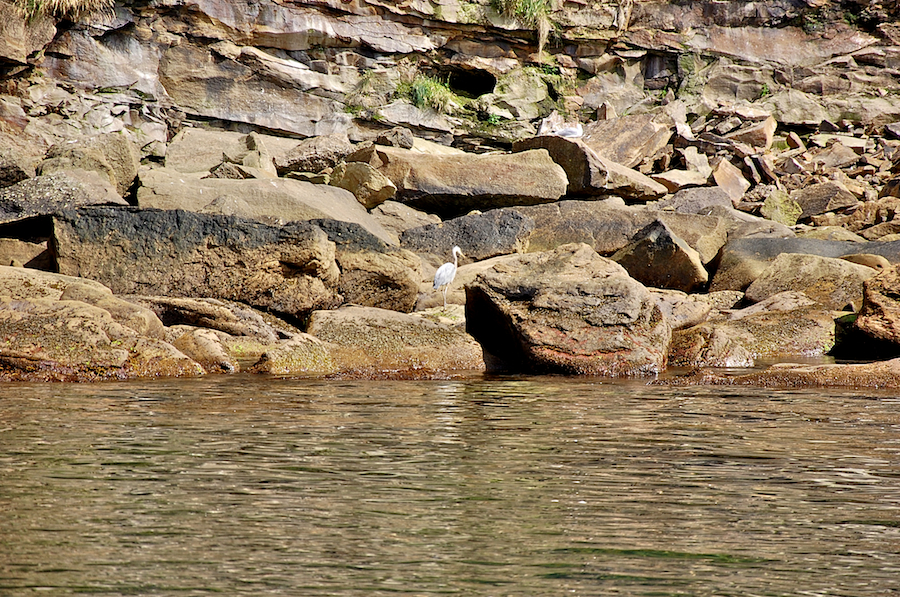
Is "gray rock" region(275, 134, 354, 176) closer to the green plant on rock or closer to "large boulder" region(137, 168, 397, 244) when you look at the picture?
"large boulder" region(137, 168, 397, 244)

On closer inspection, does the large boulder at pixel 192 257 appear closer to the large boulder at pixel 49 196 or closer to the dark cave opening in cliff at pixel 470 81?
the large boulder at pixel 49 196

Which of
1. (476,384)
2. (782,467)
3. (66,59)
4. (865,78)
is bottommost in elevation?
(476,384)

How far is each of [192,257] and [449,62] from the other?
11079 millimetres

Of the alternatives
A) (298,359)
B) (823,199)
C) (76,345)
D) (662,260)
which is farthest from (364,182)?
(823,199)

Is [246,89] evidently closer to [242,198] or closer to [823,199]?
[242,198]

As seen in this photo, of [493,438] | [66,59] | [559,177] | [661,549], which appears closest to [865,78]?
[559,177]

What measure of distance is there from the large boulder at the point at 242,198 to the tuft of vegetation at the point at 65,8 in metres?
5.57

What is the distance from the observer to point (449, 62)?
18469 millimetres

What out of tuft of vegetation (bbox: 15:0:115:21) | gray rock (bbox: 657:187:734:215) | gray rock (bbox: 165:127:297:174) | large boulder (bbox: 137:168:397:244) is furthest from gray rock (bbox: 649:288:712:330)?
tuft of vegetation (bbox: 15:0:115:21)

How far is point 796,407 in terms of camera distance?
5.38 meters

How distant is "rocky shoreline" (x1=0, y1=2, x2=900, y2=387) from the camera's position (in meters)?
7.38

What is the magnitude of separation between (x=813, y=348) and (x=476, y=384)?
3.89 metres

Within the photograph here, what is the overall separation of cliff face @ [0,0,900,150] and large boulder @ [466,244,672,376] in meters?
9.86

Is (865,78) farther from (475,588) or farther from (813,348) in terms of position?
(475,588)
